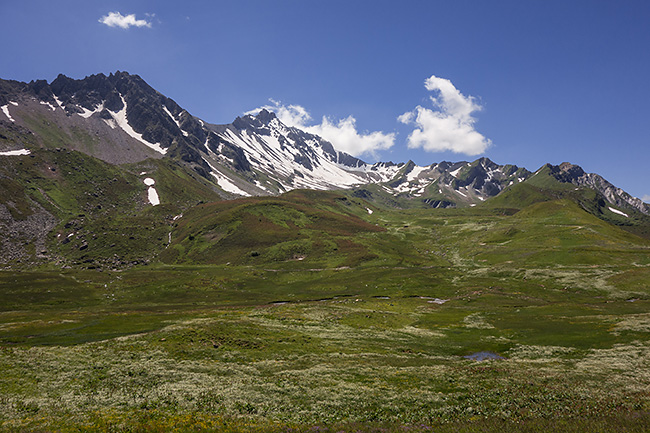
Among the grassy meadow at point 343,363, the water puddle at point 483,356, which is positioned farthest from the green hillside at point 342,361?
the water puddle at point 483,356

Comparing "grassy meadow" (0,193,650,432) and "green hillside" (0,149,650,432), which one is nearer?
"grassy meadow" (0,193,650,432)

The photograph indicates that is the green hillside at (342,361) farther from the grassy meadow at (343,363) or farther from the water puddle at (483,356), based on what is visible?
the water puddle at (483,356)

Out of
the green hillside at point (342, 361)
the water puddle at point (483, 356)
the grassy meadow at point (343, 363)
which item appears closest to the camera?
the grassy meadow at point (343, 363)

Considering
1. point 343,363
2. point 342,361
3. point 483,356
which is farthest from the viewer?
A: point 483,356

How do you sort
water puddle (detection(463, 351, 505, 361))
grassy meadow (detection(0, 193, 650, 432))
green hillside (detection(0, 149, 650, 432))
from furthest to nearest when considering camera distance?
1. water puddle (detection(463, 351, 505, 361))
2. green hillside (detection(0, 149, 650, 432))
3. grassy meadow (detection(0, 193, 650, 432))

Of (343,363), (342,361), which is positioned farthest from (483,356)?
(343,363)

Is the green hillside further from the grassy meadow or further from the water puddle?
the water puddle

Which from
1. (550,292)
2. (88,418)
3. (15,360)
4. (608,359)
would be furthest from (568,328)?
(15,360)

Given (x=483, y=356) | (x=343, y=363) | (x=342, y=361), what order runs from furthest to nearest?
(x=483, y=356), (x=342, y=361), (x=343, y=363)

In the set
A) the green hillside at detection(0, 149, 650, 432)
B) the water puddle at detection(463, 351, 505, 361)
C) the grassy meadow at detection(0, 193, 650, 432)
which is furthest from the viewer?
the water puddle at detection(463, 351, 505, 361)

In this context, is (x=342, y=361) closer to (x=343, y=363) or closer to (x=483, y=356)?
(x=343, y=363)

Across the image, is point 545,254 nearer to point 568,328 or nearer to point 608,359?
point 568,328

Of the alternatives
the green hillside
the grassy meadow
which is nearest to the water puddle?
the green hillside

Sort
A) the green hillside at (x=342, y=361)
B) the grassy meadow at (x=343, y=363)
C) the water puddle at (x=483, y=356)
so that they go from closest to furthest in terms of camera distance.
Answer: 1. the grassy meadow at (x=343, y=363)
2. the green hillside at (x=342, y=361)
3. the water puddle at (x=483, y=356)
